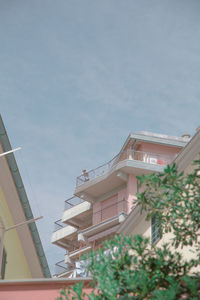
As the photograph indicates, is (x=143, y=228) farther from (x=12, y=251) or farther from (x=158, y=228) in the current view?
(x=12, y=251)

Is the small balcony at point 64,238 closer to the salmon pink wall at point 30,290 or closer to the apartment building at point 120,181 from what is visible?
the apartment building at point 120,181

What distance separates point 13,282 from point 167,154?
95.3 feet

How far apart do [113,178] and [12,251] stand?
636 inches

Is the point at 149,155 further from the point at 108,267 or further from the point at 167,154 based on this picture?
the point at 108,267

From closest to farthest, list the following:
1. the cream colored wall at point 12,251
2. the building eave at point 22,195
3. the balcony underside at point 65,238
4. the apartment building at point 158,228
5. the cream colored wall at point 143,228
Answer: the apartment building at point 158,228 < the cream colored wall at point 143,228 < the building eave at point 22,195 < the cream colored wall at point 12,251 < the balcony underside at point 65,238

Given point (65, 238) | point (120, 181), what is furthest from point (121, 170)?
point (65, 238)

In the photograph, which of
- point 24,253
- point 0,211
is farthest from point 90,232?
point 0,211

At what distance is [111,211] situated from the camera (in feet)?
131

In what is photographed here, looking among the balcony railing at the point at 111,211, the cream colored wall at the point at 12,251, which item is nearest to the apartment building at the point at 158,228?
the cream colored wall at the point at 12,251

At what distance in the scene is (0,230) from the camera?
70.9 ft

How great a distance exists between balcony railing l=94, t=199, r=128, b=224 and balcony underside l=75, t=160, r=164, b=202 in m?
1.26

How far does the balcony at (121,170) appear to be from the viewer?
3831 cm

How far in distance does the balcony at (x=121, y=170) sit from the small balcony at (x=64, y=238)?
715 cm

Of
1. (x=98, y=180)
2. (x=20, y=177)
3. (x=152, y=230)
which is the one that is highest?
(x=98, y=180)
